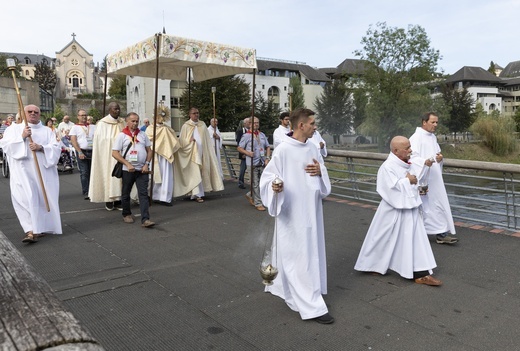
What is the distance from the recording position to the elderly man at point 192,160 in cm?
1004

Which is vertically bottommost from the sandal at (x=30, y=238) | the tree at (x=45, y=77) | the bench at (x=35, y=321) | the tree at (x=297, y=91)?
the sandal at (x=30, y=238)

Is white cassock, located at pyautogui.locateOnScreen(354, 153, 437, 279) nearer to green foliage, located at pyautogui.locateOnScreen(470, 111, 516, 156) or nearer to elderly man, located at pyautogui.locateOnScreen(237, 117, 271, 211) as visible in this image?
elderly man, located at pyautogui.locateOnScreen(237, 117, 271, 211)

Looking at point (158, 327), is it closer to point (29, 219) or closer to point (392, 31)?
point (29, 219)

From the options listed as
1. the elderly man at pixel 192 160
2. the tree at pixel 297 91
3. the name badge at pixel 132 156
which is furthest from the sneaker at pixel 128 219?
the tree at pixel 297 91

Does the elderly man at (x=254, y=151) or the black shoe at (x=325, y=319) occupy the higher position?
the elderly man at (x=254, y=151)

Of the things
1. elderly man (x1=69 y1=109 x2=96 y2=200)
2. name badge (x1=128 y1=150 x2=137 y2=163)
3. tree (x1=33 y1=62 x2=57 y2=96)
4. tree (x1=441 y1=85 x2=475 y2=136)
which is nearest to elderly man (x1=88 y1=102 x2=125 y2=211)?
elderly man (x1=69 y1=109 x2=96 y2=200)

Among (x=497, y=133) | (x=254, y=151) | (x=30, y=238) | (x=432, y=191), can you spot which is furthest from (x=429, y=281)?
(x=497, y=133)

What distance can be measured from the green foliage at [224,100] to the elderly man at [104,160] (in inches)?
1403

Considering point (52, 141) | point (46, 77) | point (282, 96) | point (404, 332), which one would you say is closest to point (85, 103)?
point (46, 77)

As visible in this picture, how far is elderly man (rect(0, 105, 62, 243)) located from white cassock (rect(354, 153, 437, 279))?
4552 millimetres

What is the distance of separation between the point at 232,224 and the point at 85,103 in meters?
72.5

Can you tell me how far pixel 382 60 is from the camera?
48.9 metres

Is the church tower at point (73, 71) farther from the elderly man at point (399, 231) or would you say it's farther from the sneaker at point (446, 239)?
the elderly man at point (399, 231)

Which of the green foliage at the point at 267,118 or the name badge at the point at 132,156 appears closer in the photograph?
the name badge at the point at 132,156
